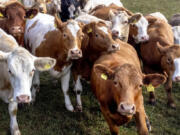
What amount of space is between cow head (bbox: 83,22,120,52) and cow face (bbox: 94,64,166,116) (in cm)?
136

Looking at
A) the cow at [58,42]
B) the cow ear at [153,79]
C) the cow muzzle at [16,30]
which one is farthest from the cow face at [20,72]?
the cow ear at [153,79]

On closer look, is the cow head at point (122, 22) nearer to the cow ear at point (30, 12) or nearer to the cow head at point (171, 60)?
the cow head at point (171, 60)

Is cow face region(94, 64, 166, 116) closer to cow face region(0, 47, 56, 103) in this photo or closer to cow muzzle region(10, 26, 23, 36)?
cow face region(0, 47, 56, 103)

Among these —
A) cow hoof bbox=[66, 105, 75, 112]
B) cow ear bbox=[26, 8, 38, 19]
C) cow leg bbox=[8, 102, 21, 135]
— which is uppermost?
cow ear bbox=[26, 8, 38, 19]

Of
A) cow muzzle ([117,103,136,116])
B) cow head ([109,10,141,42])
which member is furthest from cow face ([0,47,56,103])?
cow head ([109,10,141,42])

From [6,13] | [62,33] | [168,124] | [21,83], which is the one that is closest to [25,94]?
[21,83]

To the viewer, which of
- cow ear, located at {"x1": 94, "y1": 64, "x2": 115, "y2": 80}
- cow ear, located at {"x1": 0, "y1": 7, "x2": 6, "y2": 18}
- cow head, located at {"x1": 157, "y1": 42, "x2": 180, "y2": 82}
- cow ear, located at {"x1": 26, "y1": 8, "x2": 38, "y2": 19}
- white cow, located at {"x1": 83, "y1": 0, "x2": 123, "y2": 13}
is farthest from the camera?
white cow, located at {"x1": 83, "y1": 0, "x2": 123, "y2": 13}

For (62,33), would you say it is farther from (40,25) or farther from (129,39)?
(129,39)

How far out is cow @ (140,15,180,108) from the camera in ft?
16.0

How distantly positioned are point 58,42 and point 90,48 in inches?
31.4

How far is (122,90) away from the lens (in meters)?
3.30

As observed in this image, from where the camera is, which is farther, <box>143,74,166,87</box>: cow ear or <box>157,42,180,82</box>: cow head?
<box>157,42,180,82</box>: cow head

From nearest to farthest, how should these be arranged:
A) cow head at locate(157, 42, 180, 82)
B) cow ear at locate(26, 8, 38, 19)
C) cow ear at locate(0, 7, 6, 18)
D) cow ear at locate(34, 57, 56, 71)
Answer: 1. cow ear at locate(34, 57, 56, 71)
2. cow head at locate(157, 42, 180, 82)
3. cow ear at locate(0, 7, 6, 18)
4. cow ear at locate(26, 8, 38, 19)

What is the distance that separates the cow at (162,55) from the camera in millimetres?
4891
